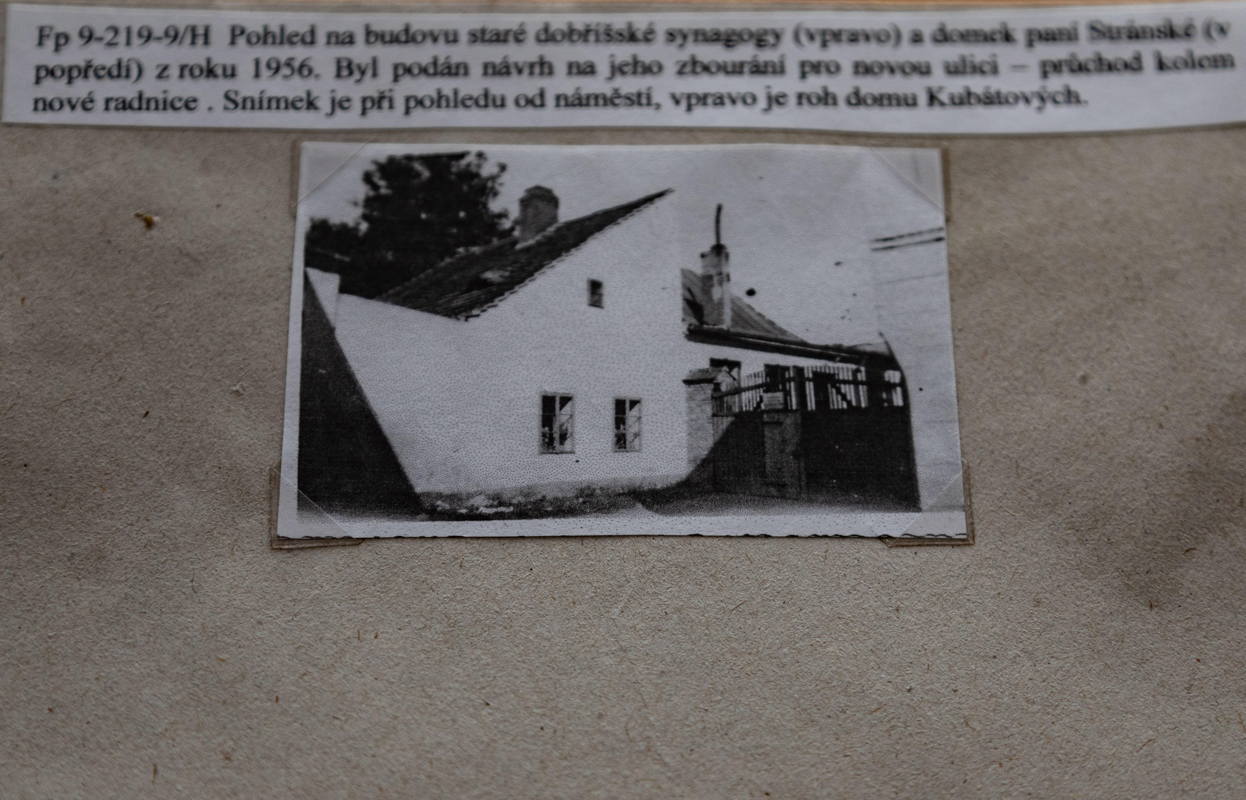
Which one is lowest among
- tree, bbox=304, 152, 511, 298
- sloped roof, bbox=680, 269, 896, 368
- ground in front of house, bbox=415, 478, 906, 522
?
ground in front of house, bbox=415, 478, 906, 522

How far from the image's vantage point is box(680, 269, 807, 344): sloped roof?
0.91 meters

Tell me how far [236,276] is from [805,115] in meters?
0.68

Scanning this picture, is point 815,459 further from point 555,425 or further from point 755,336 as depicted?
point 555,425

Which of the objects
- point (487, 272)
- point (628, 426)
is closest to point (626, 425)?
point (628, 426)

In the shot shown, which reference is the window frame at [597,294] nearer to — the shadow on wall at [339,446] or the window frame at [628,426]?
the window frame at [628,426]

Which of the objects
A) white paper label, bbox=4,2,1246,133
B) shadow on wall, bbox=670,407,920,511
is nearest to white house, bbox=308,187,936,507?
shadow on wall, bbox=670,407,920,511

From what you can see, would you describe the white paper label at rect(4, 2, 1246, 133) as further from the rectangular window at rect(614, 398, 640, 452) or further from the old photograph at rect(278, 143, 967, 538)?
the rectangular window at rect(614, 398, 640, 452)

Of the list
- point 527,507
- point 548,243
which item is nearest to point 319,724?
point 527,507

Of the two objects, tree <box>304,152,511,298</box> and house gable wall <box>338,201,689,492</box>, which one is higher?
tree <box>304,152,511,298</box>

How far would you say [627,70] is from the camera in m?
0.96

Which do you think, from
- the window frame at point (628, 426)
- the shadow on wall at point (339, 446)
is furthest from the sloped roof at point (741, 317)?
the shadow on wall at point (339, 446)

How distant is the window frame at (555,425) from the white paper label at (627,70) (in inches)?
12.8

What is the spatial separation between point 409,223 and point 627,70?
1.03 feet

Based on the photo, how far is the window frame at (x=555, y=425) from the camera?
2.93 feet
